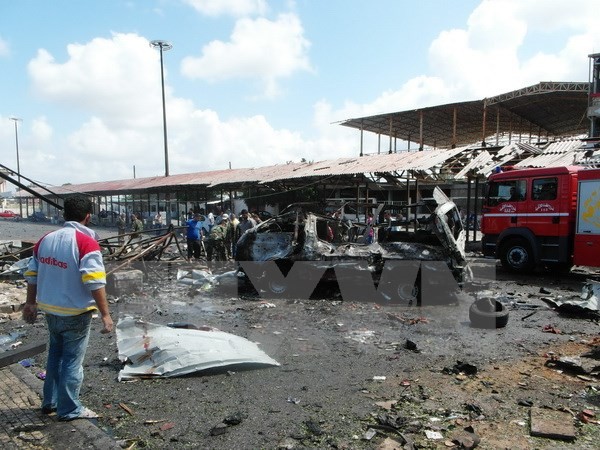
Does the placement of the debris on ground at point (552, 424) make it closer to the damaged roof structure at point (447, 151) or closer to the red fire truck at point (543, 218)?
the red fire truck at point (543, 218)

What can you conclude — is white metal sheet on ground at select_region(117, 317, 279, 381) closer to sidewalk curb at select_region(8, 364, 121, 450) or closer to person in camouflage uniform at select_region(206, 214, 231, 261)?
sidewalk curb at select_region(8, 364, 121, 450)

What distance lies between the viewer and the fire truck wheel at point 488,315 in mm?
6352

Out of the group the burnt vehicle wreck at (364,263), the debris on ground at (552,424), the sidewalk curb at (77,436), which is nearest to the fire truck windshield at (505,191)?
the burnt vehicle wreck at (364,263)

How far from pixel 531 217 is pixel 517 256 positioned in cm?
105

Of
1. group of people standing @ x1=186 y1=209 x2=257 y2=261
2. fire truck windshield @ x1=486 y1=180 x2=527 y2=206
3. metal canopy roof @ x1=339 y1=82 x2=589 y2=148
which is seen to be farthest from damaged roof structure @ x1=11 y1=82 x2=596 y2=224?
group of people standing @ x1=186 y1=209 x2=257 y2=261

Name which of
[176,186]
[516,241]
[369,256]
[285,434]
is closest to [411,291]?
[369,256]

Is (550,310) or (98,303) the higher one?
(98,303)

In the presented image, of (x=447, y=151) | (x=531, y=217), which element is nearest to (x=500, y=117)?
(x=447, y=151)

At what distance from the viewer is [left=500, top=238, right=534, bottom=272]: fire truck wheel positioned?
34.9ft

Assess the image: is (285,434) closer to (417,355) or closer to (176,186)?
(417,355)

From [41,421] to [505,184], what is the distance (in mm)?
10904

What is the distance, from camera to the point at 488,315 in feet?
20.8

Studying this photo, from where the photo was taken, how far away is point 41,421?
3.37 metres

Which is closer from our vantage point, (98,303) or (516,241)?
(98,303)
